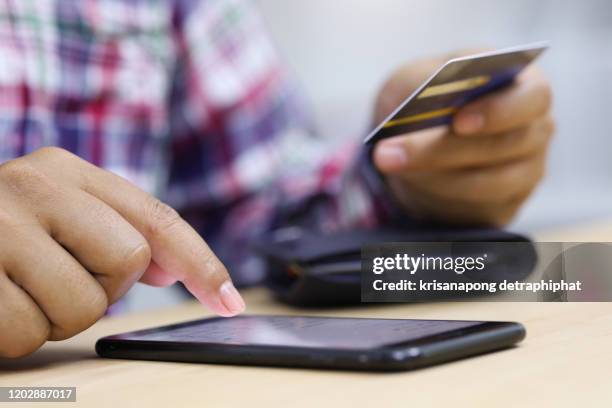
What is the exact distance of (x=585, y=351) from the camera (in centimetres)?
38

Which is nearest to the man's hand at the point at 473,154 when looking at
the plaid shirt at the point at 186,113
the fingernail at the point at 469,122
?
the fingernail at the point at 469,122

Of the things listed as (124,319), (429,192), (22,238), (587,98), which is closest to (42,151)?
(22,238)

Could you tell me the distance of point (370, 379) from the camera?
33 centimetres

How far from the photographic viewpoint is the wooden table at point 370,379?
1.00 feet

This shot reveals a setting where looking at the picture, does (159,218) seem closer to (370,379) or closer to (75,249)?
(75,249)

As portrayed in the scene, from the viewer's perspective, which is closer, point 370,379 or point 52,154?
point 370,379

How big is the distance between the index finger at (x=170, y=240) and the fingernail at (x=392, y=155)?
0.91 ft

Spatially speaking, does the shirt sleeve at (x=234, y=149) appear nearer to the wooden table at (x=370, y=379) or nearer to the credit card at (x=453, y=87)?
the credit card at (x=453, y=87)

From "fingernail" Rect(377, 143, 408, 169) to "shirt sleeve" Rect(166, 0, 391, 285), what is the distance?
342 mm

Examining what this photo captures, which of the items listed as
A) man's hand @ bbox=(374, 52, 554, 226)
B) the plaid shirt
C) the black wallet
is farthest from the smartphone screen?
the plaid shirt

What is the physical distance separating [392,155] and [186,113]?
0.48 metres

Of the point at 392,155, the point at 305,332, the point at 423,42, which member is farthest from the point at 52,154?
the point at 423,42

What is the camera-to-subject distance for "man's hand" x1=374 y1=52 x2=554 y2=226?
67 centimetres

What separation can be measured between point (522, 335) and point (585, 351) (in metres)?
0.03
